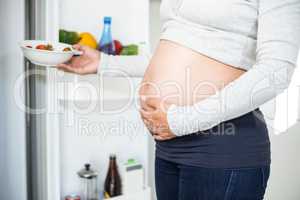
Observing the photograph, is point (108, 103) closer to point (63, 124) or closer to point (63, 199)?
point (63, 124)

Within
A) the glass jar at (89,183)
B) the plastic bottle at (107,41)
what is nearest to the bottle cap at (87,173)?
the glass jar at (89,183)

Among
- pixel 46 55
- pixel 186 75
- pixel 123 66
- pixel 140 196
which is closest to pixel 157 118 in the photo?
pixel 186 75

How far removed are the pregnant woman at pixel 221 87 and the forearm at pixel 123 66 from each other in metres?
0.30

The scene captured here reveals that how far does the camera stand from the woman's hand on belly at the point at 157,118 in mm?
699

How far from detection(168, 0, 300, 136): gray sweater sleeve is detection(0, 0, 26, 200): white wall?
2.62 feet

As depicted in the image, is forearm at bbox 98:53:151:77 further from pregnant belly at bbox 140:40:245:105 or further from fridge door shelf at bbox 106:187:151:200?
fridge door shelf at bbox 106:187:151:200

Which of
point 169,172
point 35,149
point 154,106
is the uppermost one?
point 154,106

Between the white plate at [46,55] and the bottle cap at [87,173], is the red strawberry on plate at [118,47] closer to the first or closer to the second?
the white plate at [46,55]

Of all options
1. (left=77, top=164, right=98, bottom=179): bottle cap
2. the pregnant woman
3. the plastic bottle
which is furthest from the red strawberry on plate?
the pregnant woman

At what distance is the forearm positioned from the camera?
40.9 inches

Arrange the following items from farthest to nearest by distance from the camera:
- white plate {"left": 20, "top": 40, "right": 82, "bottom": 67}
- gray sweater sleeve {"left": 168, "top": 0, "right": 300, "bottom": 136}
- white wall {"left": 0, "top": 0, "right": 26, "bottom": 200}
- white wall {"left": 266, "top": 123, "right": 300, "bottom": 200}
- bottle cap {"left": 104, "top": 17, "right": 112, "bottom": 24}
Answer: white wall {"left": 266, "top": 123, "right": 300, "bottom": 200}
bottle cap {"left": 104, "top": 17, "right": 112, "bottom": 24}
white wall {"left": 0, "top": 0, "right": 26, "bottom": 200}
white plate {"left": 20, "top": 40, "right": 82, "bottom": 67}
gray sweater sleeve {"left": 168, "top": 0, "right": 300, "bottom": 136}

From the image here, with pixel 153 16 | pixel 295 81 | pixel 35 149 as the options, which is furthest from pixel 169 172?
pixel 295 81

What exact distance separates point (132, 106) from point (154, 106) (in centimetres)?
91

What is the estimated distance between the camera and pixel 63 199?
145 centimetres
